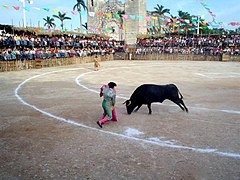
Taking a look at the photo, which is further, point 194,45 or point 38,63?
point 194,45

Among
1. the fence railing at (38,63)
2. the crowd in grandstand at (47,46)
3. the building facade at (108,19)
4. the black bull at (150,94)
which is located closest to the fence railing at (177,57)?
the crowd in grandstand at (47,46)

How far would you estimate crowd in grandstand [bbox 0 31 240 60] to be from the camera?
77.0ft

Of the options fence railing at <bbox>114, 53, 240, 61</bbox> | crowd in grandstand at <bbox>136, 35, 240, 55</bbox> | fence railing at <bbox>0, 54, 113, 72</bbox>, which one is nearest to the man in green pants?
fence railing at <bbox>0, 54, 113, 72</bbox>

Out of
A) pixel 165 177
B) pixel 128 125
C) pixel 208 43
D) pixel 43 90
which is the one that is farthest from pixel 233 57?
pixel 165 177

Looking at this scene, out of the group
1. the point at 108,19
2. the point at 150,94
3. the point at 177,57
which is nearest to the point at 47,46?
the point at 177,57

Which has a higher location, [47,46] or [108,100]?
[47,46]

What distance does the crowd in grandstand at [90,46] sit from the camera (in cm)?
2347

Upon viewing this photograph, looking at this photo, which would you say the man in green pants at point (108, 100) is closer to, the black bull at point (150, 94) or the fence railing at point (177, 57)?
the black bull at point (150, 94)

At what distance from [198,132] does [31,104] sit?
616cm

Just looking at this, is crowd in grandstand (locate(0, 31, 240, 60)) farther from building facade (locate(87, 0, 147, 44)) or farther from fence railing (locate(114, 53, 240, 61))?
building facade (locate(87, 0, 147, 44))

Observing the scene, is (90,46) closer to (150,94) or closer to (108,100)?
(150,94)

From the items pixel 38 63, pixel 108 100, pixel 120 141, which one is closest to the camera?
pixel 120 141

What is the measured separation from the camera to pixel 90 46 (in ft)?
118

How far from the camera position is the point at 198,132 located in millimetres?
5820
